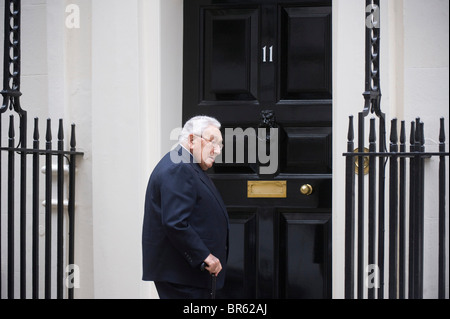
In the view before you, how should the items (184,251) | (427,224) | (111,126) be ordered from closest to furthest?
(184,251) < (427,224) < (111,126)

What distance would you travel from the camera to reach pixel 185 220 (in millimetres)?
4270

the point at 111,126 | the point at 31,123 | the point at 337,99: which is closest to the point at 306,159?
the point at 337,99

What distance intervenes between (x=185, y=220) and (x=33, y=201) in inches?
47.2

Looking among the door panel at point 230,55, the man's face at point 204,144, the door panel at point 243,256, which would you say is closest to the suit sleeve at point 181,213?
the man's face at point 204,144

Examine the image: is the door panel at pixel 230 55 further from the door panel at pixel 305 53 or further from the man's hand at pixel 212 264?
the man's hand at pixel 212 264

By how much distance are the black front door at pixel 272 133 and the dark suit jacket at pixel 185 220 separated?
3.90 ft

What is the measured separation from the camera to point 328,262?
5.56 meters

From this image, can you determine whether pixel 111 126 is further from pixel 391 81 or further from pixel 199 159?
pixel 391 81

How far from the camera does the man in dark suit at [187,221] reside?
4.28 meters

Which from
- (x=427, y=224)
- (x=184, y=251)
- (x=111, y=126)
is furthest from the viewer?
(x=111, y=126)

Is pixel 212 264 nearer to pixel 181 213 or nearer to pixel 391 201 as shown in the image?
pixel 181 213

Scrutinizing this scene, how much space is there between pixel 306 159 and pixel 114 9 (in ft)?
5.69

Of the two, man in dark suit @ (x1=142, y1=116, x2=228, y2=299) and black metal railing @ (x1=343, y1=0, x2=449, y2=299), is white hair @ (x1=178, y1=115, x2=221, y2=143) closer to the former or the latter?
man in dark suit @ (x1=142, y1=116, x2=228, y2=299)

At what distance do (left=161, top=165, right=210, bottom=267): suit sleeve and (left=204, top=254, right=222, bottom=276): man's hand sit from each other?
0.03 meters
